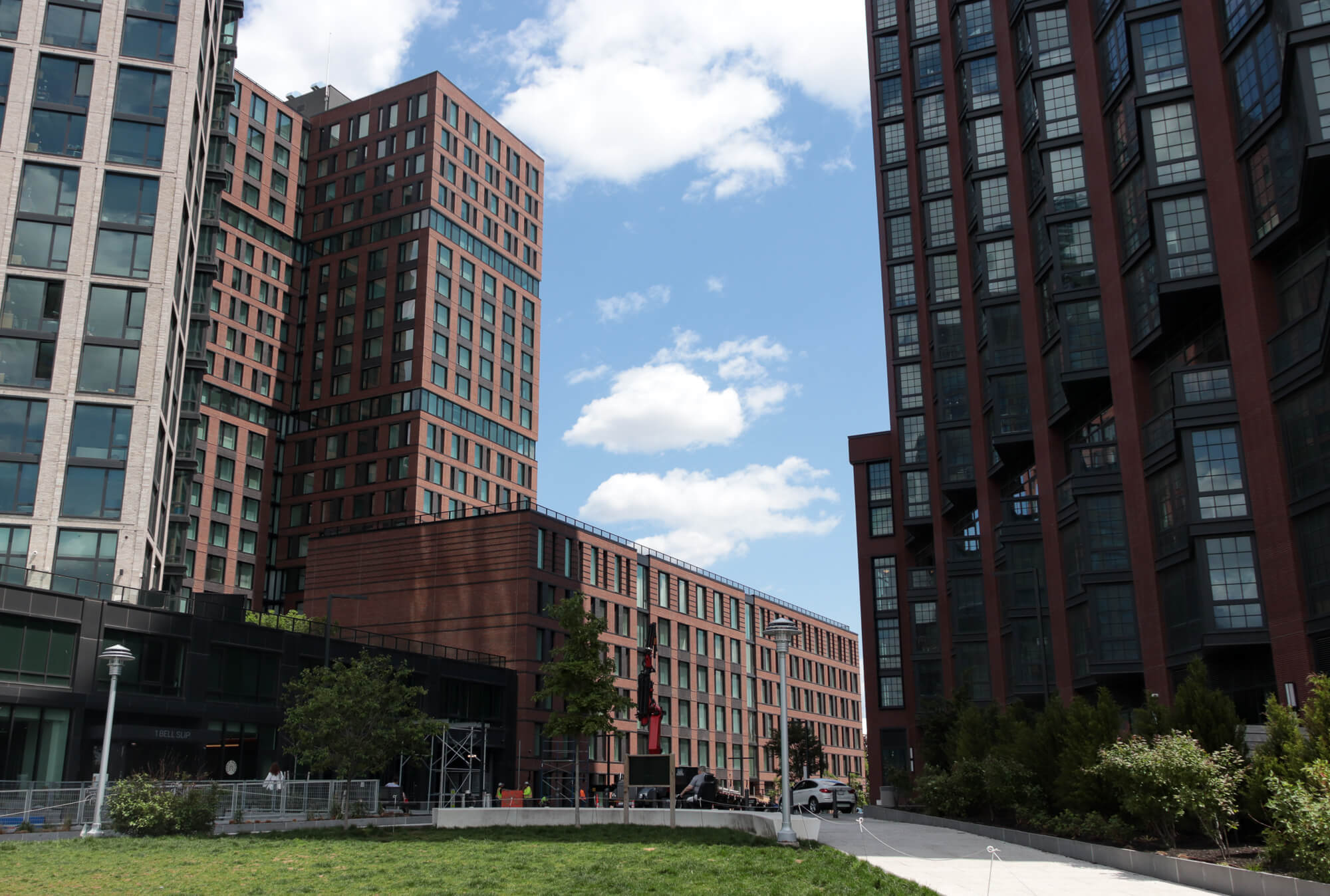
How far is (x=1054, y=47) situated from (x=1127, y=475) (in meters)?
21.0

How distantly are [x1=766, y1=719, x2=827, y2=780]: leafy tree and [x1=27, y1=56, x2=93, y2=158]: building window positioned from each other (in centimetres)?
7568

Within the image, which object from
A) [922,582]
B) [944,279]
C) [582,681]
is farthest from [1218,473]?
[922,582]

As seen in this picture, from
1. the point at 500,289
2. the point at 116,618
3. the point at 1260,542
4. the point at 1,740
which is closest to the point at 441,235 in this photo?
the point at 500,289

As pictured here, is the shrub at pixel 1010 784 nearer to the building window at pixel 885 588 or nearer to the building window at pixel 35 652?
the building window at pixel 35 652

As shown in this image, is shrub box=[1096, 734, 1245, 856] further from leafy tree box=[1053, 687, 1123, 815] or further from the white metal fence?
the white metal fence

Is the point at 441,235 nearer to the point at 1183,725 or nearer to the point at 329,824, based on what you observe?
the point at 329,824

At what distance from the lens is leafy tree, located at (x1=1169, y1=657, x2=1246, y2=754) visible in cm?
2591

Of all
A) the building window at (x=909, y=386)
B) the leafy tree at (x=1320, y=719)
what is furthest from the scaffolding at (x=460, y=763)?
the leafy tree at (x=1320, y=719)

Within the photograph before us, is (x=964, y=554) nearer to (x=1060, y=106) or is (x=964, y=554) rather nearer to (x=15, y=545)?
(x=1060, y=106)

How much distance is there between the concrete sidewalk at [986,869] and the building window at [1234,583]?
1070 centimetres

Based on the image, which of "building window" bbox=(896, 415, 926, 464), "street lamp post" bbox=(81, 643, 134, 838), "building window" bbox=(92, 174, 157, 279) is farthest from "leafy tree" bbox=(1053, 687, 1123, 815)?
"building window" bbox=(92, 174, 157, 279)

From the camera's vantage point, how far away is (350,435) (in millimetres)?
101562

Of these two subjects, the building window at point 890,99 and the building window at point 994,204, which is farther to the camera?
the building window at point 890,99

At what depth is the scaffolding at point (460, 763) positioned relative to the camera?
62447 mm
